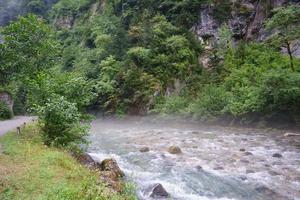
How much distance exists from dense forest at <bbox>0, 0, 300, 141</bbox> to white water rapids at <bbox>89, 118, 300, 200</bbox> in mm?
2877

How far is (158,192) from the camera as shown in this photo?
11398 mm

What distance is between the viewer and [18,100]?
156 feet

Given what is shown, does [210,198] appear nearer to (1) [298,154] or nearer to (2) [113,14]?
(1) [298,154]

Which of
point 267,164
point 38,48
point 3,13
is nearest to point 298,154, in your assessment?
point 267,164

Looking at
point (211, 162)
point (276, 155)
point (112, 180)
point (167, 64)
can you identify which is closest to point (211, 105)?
point (167, 64)

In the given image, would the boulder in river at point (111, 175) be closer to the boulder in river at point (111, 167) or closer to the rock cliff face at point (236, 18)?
the boulder in river at point (111, 167)

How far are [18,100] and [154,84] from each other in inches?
892

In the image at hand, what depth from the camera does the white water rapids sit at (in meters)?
11.8

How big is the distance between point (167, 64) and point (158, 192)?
25.1 m

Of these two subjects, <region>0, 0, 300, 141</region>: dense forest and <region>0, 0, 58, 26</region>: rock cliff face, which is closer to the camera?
<region>0, 0, 300, 141</region>: dense forest

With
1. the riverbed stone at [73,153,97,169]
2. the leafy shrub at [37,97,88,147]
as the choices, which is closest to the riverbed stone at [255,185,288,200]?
the riverbed stone at [73,153,97,169]

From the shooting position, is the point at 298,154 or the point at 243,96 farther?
the point at 243,96

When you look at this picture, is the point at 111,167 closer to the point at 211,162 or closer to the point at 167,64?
the point at 211,162

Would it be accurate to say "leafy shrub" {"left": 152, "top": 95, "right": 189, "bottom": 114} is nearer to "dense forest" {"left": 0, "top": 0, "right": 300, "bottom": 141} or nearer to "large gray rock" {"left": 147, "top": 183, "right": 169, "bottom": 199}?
"dense forest" {"left": 0, "top": 0, "right": 300, "bottom": 141}
